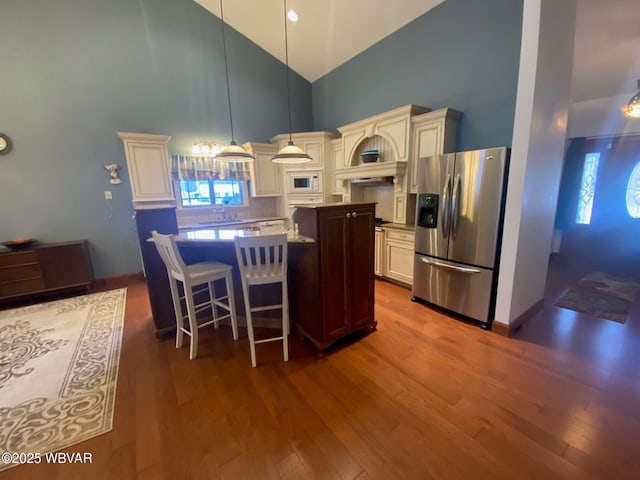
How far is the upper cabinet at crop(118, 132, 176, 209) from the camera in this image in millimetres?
4113

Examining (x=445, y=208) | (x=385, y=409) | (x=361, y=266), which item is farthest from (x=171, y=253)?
(x=445, y=208)

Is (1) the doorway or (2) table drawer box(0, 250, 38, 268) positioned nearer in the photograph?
(2) table drawer box(0, 250, 38, 268)

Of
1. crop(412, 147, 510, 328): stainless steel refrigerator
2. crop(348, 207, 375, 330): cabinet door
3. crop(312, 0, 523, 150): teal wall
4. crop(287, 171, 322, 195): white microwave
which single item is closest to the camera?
crop(348, 207, 375, 330): cabinet door

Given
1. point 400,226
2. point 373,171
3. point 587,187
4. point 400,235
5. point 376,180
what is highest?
point 373,171

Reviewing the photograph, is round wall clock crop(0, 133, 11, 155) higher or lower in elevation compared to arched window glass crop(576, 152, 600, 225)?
higher

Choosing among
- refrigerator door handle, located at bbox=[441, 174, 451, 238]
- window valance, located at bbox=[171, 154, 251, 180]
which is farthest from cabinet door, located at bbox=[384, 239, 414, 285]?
window valance, located at bbox=[171, 154, 251, 180]

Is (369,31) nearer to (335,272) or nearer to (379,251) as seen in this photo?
(379,251)

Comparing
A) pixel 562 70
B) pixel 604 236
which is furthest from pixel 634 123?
pixel 562 70

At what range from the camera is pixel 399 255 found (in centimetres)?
383

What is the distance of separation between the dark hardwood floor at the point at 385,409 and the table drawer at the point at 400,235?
132 centimetres

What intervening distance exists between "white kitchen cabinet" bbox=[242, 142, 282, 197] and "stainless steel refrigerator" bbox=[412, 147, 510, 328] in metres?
3.20

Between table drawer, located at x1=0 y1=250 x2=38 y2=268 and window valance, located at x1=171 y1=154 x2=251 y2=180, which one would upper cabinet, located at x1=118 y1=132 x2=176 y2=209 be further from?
table drawer, located at x1=0 y1=250 x2=38 y2=268

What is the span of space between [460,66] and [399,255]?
8.50 ft

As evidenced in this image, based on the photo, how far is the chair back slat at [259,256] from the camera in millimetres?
1988
